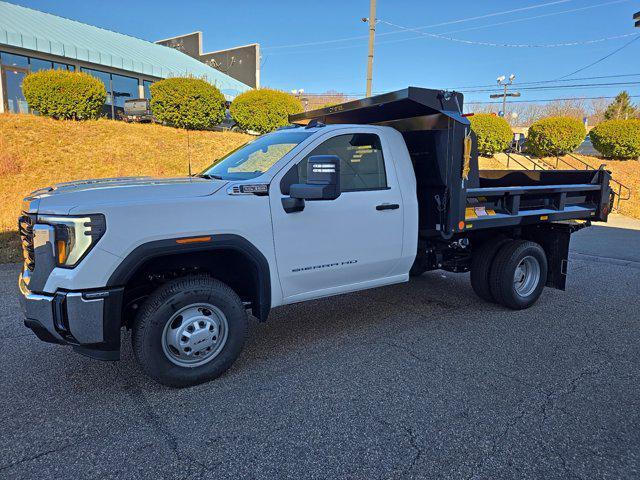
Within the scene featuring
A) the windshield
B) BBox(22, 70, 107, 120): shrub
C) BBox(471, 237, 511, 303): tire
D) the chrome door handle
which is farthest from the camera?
BBox(22, 70, 107, 120): shrub

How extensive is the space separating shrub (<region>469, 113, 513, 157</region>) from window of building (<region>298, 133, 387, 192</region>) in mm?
20030

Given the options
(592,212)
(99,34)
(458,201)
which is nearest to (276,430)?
(458,201)

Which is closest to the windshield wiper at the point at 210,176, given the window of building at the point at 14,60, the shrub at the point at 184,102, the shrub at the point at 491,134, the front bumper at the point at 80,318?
the front bumper at the point at 80,318

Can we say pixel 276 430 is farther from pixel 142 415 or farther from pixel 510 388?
pixel 510 388

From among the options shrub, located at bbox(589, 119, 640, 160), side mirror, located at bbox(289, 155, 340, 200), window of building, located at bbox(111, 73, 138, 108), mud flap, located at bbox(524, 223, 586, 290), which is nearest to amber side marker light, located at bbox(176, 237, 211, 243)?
side mirror, located at bbox(289, 155, 340, 200)

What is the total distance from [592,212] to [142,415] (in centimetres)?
586

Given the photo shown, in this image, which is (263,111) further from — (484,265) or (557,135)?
(557,135)

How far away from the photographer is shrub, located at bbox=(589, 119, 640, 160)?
76.2 ft

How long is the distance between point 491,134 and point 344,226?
21.3 m

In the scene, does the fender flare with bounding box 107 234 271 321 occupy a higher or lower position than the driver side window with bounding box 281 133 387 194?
lower

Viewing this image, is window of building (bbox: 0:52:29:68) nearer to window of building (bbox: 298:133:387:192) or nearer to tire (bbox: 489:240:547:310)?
window of building (bbox: 298:133:387:192)

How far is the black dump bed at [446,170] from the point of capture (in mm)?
4496

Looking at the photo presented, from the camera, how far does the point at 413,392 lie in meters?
3.41

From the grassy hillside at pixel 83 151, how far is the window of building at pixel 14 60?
509 centimetres
